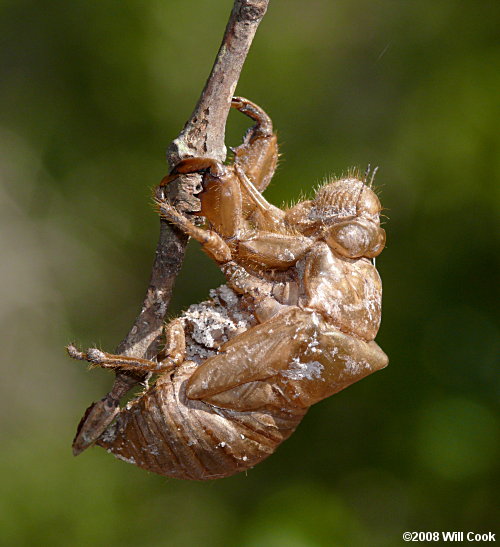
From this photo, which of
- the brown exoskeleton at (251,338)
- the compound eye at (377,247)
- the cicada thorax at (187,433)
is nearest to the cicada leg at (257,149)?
the brown exoskeleton at (251,338)

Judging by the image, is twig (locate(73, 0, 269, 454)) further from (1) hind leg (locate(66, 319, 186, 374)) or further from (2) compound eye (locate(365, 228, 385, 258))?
(2) compound eye (locate(365, 228, 385, 258))

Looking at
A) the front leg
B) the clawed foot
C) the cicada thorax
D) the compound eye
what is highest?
the front leg

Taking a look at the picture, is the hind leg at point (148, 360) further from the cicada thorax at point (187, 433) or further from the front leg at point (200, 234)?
the front leg at point (200, 234)

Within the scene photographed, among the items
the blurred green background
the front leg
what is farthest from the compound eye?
the blurred green background

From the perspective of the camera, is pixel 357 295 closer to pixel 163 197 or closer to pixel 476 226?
pixel 163 197

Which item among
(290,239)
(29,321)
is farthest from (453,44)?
(29,321)

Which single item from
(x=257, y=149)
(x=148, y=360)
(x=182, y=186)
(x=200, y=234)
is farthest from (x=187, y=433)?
(x=257, y=149)

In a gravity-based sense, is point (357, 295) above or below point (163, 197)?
below
